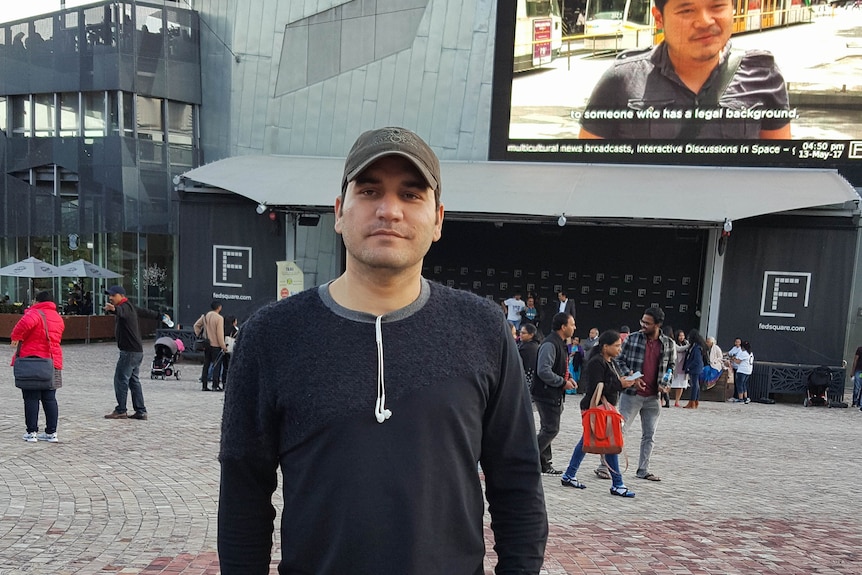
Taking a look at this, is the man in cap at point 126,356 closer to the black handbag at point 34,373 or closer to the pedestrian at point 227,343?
the black handbag at point 34,373

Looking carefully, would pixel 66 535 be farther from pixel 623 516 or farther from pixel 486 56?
pixel 486 56

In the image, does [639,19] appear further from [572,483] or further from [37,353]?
[37,353]

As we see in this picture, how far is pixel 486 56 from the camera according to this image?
17.2 metres

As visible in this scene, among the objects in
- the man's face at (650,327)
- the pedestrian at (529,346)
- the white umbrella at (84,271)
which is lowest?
the white umbrella at (84,271)

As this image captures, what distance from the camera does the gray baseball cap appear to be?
5.23 ft

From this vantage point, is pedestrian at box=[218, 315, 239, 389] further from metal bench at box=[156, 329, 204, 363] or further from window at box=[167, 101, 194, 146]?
window at box=[167, 101, 194, 146]

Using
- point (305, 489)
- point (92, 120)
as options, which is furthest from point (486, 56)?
point (305, 489)

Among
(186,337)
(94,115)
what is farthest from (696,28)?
(94,115)

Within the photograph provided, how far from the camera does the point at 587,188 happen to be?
15.3m

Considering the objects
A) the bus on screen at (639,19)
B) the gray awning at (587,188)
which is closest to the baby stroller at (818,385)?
the gray awning at (587,188)

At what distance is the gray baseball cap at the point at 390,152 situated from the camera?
1.59m

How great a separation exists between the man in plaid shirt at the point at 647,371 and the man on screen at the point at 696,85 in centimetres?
1083

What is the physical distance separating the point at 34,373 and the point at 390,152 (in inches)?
282

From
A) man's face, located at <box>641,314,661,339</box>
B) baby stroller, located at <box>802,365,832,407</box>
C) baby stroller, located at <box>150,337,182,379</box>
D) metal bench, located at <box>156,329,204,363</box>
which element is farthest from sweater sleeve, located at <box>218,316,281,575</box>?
metal bench, located at <box>156,329,204,363</box>
